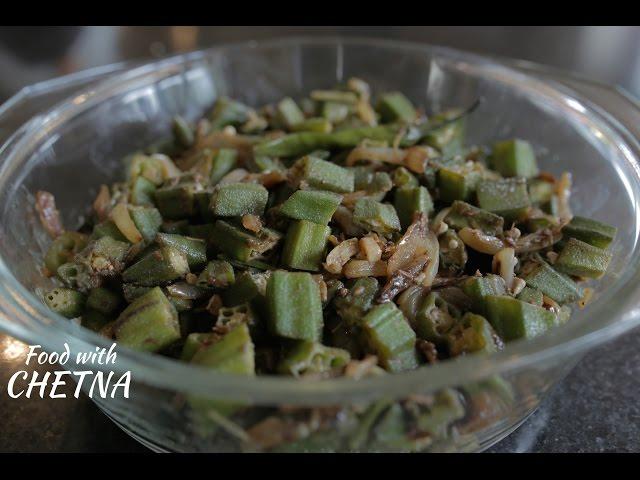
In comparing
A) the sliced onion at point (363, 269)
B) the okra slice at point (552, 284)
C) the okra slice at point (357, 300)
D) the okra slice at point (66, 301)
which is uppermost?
the sliced onion at point (363, 269)

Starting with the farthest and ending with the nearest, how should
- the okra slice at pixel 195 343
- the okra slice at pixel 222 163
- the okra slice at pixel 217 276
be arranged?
the okra slice at pixel 222 163
the okra slice at pixel 217 276
the okra slice at pixel 195 343

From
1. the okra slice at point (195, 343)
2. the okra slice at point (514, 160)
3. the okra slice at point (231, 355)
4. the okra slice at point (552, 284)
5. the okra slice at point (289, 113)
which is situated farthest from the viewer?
the okra slice at point (289, 113)

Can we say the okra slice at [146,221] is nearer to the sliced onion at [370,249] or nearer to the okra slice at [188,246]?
the okra slice at [188,246]

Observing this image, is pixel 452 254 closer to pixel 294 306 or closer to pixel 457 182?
pixel 457 182

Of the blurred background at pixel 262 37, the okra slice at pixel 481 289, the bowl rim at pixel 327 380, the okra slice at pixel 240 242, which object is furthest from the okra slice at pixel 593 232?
the blurred background at pixel 262 37

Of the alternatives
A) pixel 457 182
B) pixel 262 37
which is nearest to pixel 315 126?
pixel 457 182

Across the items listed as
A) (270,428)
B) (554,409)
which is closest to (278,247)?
(270,428)
